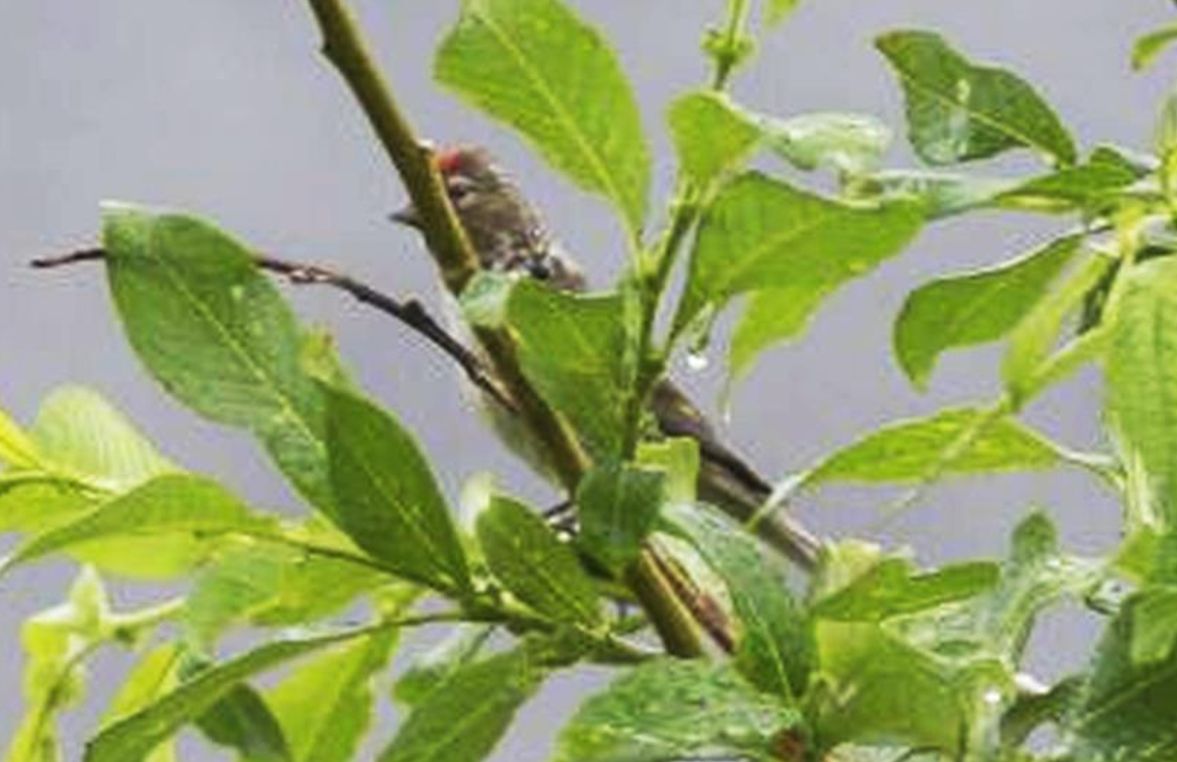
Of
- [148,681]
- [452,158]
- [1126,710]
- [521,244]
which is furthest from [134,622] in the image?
[452,158]

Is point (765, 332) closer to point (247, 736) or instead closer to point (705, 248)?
point (705, 248)

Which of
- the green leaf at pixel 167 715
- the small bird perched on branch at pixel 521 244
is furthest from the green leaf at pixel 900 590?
the small bird perched on branch at pixel 521 244

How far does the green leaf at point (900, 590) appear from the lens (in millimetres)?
1309

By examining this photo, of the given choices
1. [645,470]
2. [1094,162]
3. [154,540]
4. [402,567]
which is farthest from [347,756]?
[1094,162]

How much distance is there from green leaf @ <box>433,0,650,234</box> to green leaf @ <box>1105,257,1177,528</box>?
28cm

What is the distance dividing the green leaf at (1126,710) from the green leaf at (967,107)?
11.4 inches

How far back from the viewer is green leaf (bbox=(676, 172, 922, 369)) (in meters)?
1.28

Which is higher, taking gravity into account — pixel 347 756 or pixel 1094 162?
pixel 1094 162

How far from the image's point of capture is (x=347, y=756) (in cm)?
161

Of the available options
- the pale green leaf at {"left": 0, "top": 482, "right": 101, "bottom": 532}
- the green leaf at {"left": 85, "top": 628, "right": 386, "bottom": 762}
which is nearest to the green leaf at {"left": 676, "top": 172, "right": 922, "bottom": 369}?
the green leaf at {"left": 85, "top": 628, "right": 386, "bottom": 762}

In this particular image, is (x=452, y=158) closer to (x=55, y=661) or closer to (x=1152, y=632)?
(x=55, y=661)

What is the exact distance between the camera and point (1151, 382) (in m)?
1.11

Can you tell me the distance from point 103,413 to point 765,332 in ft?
1.07

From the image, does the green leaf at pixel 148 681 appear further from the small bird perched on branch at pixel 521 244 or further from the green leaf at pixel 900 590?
the small bird perched on branch at pixel 521 244
